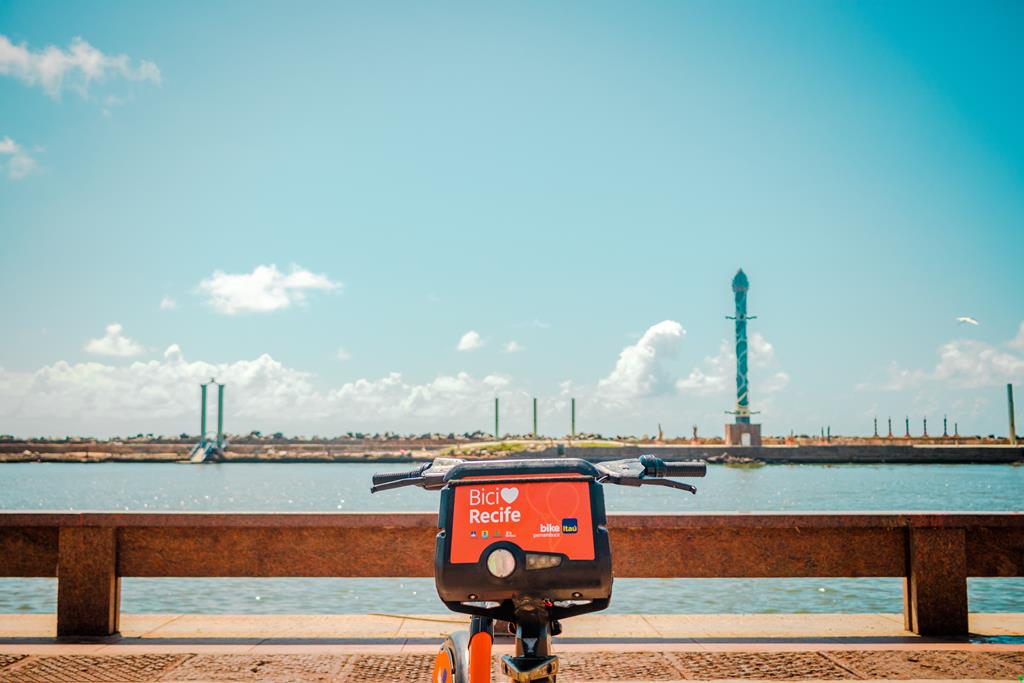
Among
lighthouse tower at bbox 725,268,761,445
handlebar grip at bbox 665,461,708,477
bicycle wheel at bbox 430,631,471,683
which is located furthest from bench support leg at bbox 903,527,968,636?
lighthouse tower at bbox 725,268,761,445

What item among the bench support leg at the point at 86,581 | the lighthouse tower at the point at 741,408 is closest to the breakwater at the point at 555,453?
the lighthouse tower at the point at 741,408

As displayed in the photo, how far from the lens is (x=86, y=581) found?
21.6ft

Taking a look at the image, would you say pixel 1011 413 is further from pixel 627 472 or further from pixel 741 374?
pixel 627 472

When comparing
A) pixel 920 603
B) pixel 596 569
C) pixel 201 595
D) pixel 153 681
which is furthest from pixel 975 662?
pixel 201 595

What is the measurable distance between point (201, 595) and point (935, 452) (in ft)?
341

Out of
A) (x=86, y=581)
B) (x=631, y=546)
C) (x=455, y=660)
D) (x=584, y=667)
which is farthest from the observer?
(x=631, y=546)

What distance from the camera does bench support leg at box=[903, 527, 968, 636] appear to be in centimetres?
664

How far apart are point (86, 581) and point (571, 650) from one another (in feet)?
11.6

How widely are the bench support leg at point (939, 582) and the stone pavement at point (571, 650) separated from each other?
165 millimetres

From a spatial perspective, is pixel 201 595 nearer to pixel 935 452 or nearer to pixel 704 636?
pixel 704 636

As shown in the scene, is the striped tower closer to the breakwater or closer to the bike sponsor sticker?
the breakwater

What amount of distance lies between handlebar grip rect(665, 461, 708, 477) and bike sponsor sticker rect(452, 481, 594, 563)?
0.41 m

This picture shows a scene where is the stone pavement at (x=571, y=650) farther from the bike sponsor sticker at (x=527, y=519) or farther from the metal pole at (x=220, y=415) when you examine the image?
the metal pole at (x=220, y=415)

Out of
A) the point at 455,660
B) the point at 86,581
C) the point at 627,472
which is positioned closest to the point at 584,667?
the point at 455,660
